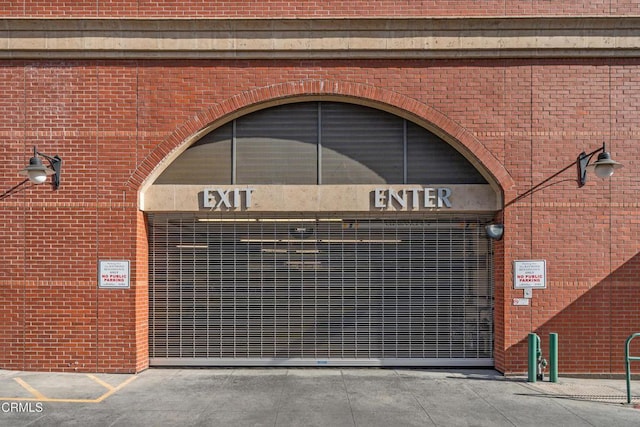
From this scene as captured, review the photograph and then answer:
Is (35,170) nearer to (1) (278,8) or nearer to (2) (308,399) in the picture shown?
(1) (278,8)

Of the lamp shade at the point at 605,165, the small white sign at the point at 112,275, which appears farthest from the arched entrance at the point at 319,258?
the lamp shade at the point at 605,165

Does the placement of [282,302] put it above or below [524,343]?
above

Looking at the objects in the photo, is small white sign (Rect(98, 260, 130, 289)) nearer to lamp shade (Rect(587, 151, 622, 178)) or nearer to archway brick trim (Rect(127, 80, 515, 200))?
archway brick trim (Rect(127, 80, 515, 200))

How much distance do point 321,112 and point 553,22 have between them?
191 inches

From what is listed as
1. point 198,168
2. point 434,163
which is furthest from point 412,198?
point 198,168

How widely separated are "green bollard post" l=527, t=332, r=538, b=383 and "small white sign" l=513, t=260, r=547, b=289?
99 cm

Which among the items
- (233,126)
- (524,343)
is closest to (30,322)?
(233,126)

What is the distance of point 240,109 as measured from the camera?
29.9 ft

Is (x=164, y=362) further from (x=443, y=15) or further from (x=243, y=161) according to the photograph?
(x=443, y=15)

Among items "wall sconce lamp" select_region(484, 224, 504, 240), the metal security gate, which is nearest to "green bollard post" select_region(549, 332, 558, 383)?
the metal security gate

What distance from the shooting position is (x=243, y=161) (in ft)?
30.9

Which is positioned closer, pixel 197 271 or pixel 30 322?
pixel 30 322

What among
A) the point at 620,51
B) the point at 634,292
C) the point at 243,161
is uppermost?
the point at 620,51

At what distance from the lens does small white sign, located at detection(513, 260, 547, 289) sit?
29.1 ft
